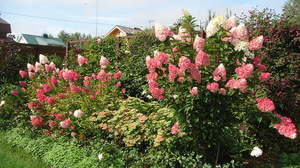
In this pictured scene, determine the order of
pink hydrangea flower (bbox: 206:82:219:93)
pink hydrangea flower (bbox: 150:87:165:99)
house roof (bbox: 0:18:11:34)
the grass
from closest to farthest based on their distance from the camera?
pink hydrangea flower (bbox: 206:82:219:93) < pink hydrangea flower (bbox: 150:87:165:99) < the grass < house roof (bbox: 0:18:11:34)

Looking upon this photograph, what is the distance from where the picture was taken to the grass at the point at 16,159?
3701 mm

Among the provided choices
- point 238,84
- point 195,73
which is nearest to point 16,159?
point 195,73

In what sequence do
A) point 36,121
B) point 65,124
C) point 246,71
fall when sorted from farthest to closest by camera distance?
point 36,121 → point 65,124 → point 246,71

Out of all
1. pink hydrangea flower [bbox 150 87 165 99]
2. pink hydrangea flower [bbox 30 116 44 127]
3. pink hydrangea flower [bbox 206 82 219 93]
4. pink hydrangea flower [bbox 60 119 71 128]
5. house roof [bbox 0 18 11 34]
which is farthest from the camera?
house roof [bbox 0 18 11 34]

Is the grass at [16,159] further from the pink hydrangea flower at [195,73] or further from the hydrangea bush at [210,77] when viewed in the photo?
the pink hydrangea flower at [195,73]

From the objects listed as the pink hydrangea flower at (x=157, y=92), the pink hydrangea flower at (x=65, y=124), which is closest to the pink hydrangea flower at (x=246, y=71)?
the pink hydrangea flower at (x=157, y=92)

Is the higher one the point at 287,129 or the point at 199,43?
the point at 199,43

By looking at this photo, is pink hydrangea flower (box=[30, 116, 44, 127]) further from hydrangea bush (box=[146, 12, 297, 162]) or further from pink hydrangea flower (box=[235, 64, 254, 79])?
pink hydrangea flower (box=[235, 64, 254, 79])

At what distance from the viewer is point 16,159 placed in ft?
13.0

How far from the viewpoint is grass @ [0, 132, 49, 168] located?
3.70 metres

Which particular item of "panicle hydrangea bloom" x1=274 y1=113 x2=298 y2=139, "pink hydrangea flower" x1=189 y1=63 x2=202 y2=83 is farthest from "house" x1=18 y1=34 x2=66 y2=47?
"panicle hydrangea bloom" x1=274 y1=113 x2=298 y2=139

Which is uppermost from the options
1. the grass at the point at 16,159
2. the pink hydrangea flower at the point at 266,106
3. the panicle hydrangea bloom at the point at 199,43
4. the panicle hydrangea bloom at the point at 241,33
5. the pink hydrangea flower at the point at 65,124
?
the panicle hydrangea bloom at the point at 241,33

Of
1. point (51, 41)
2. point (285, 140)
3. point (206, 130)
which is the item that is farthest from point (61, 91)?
point (51, 41)

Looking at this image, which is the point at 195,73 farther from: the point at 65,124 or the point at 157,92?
the point at 65,124
